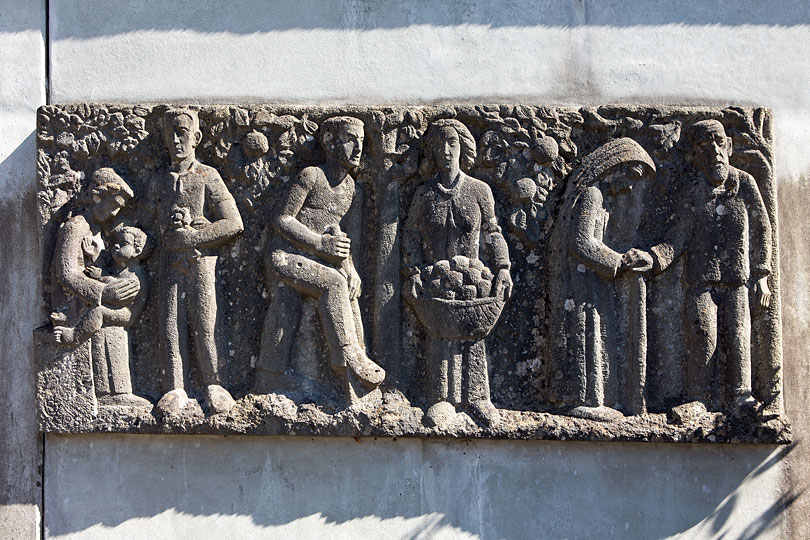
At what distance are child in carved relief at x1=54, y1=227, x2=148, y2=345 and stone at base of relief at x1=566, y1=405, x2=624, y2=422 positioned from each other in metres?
2.85

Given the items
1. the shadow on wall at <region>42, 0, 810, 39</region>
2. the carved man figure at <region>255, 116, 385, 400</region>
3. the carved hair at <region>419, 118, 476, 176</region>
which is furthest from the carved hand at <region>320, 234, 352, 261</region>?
the shadow on wall at <region>42, 0, 810, 39</region>

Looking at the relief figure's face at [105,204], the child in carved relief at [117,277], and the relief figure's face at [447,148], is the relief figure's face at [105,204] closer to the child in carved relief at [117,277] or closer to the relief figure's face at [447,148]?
the child in carved relief at [117,277]

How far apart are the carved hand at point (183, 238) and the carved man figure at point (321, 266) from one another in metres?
0.47

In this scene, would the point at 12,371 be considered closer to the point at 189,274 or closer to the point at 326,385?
the point at 189,274

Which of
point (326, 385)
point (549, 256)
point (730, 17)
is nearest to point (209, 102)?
point (326, 385)

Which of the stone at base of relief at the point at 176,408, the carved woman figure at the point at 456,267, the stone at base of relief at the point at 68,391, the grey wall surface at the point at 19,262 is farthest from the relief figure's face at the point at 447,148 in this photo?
the grey wall surface at the point at 19,262

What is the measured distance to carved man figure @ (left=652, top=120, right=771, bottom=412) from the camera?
19.0ft

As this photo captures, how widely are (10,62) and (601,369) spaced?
4.35 metres

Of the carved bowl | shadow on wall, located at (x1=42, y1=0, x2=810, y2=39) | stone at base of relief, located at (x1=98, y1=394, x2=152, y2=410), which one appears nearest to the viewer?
the carved bowl

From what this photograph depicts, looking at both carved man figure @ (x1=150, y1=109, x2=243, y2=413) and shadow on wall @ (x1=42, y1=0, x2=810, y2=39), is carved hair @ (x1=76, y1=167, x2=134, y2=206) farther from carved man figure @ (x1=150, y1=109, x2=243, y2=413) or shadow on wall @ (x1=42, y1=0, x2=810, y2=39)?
shadow on wall @ (x1=42, y1=0, x2=810, y2=39)

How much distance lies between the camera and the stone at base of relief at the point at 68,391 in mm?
5824

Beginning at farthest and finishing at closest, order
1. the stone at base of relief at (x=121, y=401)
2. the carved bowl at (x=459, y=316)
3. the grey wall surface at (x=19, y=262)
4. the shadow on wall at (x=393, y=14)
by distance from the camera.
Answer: the shadow on wall at (x=393, y=14), the grey wall surface at (x=19, y=262), the stone at base of relief at (x=121, y=401), the carved bowl at (x=459, y=316)

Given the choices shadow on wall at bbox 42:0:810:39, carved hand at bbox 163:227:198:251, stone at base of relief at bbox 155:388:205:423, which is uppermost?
shadow on wall at bbox 42:0:810:39

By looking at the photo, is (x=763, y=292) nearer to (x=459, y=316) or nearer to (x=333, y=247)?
(x=459, y=316)
